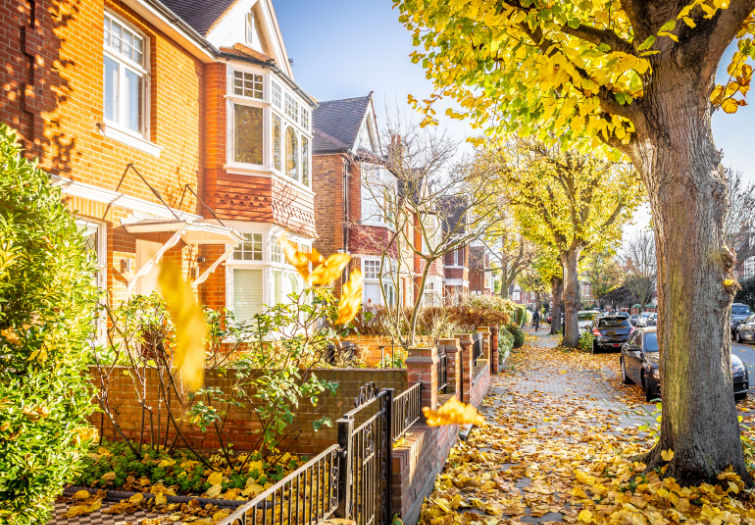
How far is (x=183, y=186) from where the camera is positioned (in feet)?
35.7

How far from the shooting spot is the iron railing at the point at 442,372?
8250mm

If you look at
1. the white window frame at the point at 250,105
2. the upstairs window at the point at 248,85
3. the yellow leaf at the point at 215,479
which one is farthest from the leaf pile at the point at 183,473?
the upstairs window at the point at 248,85

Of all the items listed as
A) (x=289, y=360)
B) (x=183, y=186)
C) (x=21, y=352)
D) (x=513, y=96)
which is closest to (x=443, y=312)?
(x=183, y=186)

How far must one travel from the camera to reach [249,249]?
12.4 m

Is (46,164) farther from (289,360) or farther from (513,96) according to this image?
(513,96)

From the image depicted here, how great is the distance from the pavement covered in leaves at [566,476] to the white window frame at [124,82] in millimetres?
7246

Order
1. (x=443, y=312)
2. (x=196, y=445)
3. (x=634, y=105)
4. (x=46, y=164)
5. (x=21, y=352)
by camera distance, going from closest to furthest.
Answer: (x=21, y=352) → (x=634, y=105) → (x=196, y=445) → (x=46, y=164) → (x=443, y=312)

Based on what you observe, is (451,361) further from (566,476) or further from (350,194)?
(350,194)

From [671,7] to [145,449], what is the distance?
760 centimetres

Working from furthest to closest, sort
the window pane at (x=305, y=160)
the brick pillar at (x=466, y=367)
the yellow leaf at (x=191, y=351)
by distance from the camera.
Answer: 1. the window pane at (x=305, y=160)
2. the brick pillar at (x=466, y=367)
3. the yellow leaf at (x=191, y=351)

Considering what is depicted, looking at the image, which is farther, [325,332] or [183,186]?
[183,186]

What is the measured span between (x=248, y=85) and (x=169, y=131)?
2464 millimetres

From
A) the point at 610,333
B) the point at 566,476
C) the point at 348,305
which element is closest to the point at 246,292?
the point at 348,305

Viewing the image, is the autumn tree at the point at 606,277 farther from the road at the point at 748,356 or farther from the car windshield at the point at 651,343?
the car windshield at the point at 651,343
